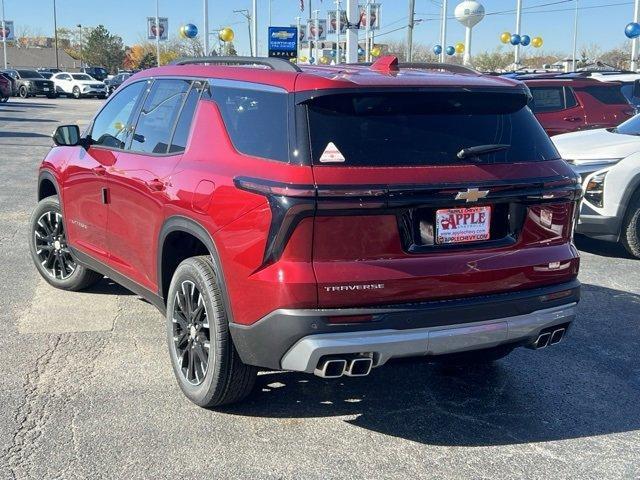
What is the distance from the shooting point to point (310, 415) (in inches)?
159

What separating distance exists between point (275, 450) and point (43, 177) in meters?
3.67

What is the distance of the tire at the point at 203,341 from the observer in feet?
12.3

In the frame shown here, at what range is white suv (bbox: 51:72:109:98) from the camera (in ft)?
161

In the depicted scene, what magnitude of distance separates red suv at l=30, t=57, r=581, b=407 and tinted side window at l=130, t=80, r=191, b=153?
0.08 m

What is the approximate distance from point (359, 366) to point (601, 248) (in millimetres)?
5907

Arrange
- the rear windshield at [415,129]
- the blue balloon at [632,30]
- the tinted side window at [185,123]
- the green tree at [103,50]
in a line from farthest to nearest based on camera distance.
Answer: the green tree at [103,50], the blue balloon at [632,30], the tinted side window at [185,123], the rear windshield at [415,129]

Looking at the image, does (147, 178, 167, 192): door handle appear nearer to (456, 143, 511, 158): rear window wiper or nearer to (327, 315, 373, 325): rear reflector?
(327, 315, 373, 325): rear reflector

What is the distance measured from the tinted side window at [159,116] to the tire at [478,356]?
1978 millimetres

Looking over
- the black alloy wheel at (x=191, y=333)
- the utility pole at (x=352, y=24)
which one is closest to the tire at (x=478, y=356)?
the black alloy wheel at (x=191, y=333)

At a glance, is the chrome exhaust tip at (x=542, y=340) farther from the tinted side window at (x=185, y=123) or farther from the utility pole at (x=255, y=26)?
the utility pole at (x=255, y=26)

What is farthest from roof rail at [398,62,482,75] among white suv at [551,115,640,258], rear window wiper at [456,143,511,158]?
white suv at [551,115,640,258]

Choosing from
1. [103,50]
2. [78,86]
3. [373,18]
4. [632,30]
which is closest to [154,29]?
[78,86]

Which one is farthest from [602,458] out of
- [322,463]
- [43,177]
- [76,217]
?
[43,177]

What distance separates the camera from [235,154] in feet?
12.3
